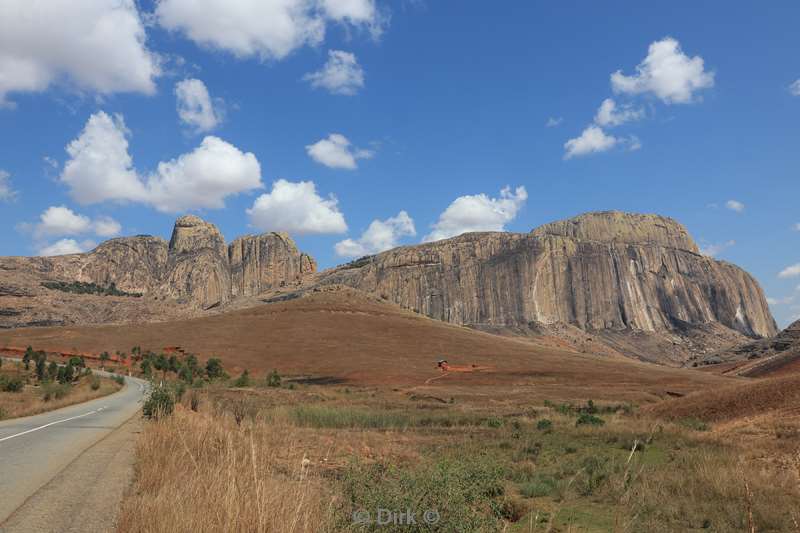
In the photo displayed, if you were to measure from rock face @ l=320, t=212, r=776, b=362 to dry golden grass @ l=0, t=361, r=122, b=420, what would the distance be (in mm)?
122950

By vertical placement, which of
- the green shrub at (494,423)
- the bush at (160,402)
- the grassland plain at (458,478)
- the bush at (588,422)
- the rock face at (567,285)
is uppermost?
the rock face at (567,285)

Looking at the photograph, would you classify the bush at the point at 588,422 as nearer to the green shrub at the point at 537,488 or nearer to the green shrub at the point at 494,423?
the green shrub at the point at 494,423

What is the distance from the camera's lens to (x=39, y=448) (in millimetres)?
12352

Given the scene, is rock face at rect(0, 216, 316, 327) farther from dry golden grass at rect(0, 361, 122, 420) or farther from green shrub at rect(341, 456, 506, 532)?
green shrub at rect(341, 456, 506, 532)

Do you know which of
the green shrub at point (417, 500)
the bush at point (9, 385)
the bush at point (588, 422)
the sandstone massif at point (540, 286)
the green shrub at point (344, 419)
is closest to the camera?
the green shrub at point (417, 500)

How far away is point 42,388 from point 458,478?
42.8 metres

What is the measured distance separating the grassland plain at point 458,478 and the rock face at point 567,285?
142m

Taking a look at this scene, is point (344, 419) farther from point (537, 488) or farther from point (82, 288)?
point (82, 288)

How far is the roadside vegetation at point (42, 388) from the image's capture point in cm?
2724

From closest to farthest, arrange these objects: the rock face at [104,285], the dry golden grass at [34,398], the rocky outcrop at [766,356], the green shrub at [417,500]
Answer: the green shrub at [417,500], the dry golden grass at [34,398], the rocky outcrop at [766,356], the rock face at [104,285]

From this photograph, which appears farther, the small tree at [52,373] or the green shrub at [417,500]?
the small tree at [52,373]

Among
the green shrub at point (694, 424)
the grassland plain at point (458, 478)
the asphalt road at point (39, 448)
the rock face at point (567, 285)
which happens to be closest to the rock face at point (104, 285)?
the rock face at point (567, 285)

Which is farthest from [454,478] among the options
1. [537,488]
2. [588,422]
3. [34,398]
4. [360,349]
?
[360,349]

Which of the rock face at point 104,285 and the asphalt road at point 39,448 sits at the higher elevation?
the rock face at point 104,285
